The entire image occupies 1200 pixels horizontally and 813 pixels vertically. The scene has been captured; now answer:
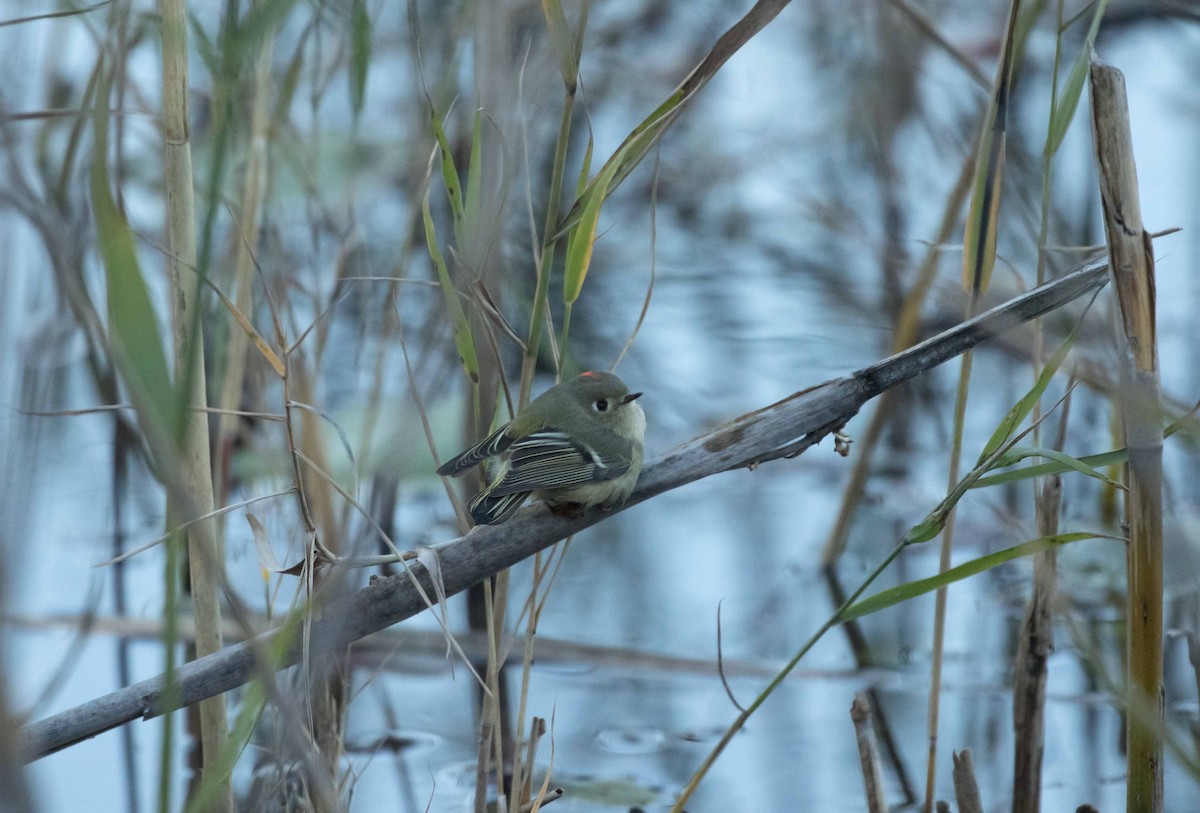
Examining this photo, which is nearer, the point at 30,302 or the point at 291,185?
the point at 30,302

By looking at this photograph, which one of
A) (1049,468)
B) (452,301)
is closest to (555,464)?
(452,301)

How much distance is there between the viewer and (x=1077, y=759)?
248cm

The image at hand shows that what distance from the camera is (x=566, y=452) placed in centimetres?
→ 198

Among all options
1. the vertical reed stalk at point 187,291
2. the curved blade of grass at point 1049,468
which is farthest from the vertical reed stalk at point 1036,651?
the vertical reed stalk at point 187,291

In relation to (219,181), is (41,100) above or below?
above

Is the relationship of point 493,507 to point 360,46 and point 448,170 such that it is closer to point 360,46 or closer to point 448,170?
point 448,170

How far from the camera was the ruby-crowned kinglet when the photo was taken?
1835 mm

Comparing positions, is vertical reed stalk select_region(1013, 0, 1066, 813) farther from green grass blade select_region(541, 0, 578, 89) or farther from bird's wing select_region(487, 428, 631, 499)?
green grass blade select_region(541, 0, 578, 89)

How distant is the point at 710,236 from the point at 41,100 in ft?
9.24

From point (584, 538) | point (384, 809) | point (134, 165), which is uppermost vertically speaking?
point (134, 165)

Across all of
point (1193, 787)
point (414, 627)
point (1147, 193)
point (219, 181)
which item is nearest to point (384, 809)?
point (414, 627)

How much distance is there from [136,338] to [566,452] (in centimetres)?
111

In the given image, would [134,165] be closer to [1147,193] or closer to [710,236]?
[710,236]

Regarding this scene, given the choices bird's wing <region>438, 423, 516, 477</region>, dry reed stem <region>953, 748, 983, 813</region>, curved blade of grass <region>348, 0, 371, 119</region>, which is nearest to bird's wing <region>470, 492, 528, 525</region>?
bird's wing <region>438, 423, 516, 477</region>
